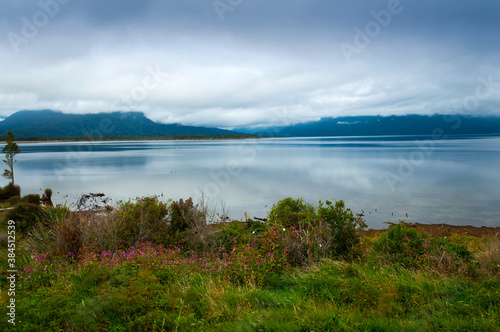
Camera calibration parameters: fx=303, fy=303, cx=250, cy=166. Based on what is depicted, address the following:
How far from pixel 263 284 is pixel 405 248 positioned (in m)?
3.76

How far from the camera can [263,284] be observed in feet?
20.7

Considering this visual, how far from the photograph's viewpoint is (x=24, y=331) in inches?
165

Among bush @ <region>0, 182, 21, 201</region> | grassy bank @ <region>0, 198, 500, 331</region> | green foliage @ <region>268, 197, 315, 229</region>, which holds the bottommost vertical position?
bush @ <region>0, 182, 21, 201</region>

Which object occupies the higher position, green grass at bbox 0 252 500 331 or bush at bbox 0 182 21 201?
green grass at bbox 0 252 500 331

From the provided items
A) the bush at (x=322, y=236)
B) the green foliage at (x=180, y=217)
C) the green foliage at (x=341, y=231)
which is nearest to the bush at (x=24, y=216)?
the green foliage at (x=180, y=217)

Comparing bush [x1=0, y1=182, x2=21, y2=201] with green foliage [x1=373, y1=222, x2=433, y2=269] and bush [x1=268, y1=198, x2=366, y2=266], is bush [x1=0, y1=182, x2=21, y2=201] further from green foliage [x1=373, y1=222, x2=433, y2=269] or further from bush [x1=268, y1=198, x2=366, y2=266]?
green foliage [x1=373, y1=222, x2=433, y2=269]

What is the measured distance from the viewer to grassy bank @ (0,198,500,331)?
14.7 ft

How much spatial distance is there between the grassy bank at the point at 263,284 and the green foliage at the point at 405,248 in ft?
0.08

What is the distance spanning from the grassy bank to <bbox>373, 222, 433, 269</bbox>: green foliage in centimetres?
3

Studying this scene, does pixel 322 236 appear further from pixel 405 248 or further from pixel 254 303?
pixel 254 303

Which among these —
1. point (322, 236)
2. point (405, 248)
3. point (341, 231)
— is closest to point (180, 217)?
point (322, 236)

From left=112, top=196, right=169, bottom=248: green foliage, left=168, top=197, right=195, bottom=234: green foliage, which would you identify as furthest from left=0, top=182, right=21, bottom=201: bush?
left=168, top=197, right=195, bottom=234: green foliage

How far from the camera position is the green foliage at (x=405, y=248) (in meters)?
7.04

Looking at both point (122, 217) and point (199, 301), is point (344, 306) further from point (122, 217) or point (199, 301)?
point (122, 217)
